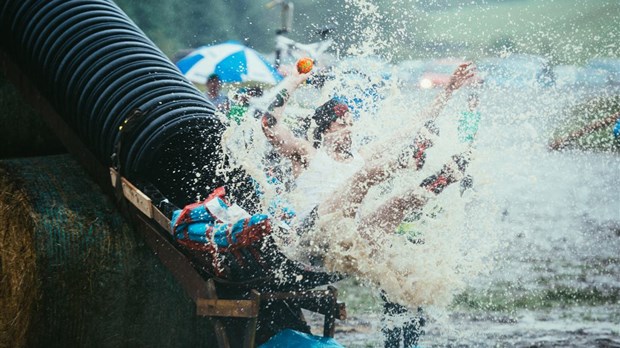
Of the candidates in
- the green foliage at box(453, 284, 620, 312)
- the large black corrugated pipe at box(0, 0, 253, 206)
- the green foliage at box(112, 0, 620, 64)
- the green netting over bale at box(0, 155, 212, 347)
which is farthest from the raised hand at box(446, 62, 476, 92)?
the green foliage at box(112, 0, 620, 64)

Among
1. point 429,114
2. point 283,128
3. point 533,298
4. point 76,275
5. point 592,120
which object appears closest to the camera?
point 76,275

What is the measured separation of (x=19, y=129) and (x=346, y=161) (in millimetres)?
2083

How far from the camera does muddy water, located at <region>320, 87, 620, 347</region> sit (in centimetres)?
649

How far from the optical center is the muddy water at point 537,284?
255 inches

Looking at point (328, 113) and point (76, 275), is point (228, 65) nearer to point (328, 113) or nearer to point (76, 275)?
point (328, 113)

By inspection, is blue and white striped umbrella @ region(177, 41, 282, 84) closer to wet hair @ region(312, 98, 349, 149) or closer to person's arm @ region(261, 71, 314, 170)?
wet hair @ region(312, 98, 349, 149)

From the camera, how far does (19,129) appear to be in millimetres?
5496

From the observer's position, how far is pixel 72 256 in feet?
14.7

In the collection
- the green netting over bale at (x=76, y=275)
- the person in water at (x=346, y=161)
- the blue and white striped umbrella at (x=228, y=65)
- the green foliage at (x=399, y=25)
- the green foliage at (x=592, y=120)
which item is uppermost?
the green foliage at (x=399, y=25)

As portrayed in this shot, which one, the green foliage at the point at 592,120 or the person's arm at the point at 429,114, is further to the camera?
the green foliage at the point at 592,120

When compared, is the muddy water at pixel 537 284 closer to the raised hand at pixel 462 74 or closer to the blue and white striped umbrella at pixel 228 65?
the raised hand at pixel 462 74

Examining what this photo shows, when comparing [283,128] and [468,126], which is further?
[468,126]

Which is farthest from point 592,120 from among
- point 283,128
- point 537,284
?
point 283,128

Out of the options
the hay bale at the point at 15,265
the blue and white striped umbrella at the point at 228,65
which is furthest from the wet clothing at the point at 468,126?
the blue and white striped umbrella at the point at 228,65
